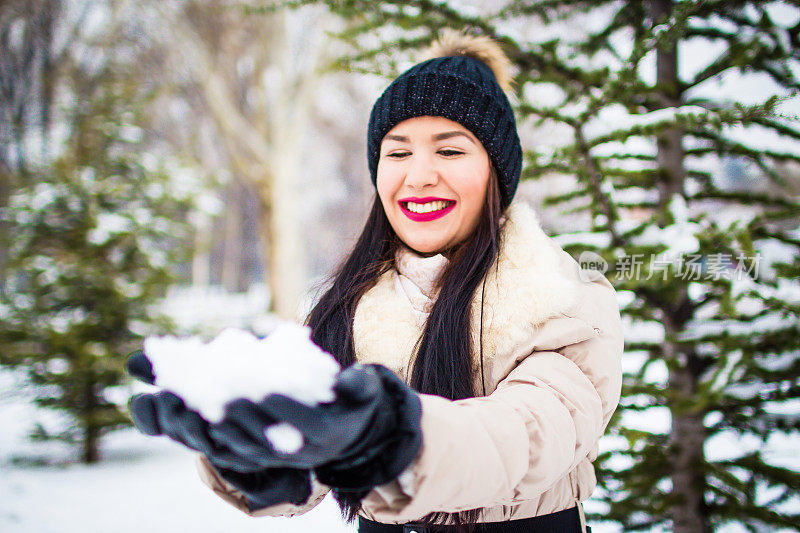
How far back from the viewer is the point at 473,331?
1304mm

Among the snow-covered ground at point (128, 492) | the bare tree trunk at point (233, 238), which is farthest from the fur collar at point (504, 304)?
the bare tree trunk at point (233, 238)

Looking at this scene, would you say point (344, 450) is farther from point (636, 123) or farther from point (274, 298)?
point (274, 298)

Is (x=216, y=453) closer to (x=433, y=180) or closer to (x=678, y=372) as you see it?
(x=433, y=180)

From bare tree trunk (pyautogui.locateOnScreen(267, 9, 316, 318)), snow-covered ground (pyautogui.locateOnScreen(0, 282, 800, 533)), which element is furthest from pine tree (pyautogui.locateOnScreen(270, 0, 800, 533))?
bare tree trunk (pyautogui.locateOnScreen(267, 9, 316, 318))

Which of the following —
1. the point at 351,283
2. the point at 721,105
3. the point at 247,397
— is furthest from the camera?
the point at 721,105

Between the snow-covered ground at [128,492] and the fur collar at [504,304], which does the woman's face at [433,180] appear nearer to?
the fur collar at [504,304]

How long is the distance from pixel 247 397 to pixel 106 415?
17.7 ft

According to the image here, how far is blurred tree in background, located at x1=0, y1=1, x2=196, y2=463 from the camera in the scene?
16.3 feet

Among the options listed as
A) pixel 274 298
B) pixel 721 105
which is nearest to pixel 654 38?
pixel 721 105

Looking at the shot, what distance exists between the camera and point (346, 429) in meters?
0.67

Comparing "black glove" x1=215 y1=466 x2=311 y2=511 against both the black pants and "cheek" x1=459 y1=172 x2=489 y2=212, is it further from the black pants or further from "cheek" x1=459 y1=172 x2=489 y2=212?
"cheek" x1=459 y1=172 x2=489 y2=212

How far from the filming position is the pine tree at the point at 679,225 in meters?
1.89

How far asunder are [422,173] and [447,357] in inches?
21.4

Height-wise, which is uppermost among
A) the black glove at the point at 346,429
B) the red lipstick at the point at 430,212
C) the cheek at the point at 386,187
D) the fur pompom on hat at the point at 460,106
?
the fur pompom on hat at the point at 460,106
